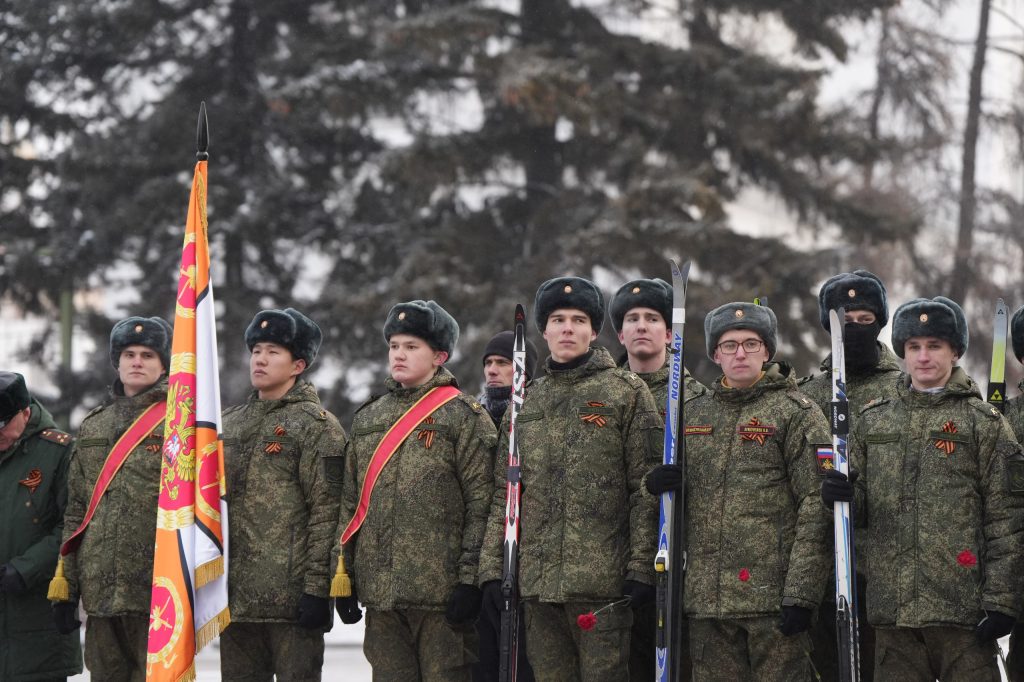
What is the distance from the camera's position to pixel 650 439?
21.5ft

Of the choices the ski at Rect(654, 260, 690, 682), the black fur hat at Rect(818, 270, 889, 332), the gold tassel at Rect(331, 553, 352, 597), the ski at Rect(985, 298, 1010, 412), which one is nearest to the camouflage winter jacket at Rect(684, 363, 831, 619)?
the ski at Rect(654, 260, 690, 682)

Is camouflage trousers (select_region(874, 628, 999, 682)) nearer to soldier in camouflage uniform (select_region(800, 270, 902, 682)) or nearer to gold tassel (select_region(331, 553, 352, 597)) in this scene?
soldier in camouflage uniform (select_region(800, 270, 902, 682))

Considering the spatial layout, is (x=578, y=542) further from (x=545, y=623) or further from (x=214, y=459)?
(x=214, y=459)

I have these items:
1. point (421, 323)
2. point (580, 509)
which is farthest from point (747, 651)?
point (421, 323)

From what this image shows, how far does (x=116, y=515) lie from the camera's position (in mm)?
7461

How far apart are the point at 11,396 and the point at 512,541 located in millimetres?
3037

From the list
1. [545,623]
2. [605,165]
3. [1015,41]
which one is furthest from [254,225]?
[545,623]

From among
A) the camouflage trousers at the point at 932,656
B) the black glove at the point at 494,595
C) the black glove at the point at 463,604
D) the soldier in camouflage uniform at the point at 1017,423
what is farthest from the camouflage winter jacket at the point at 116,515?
the soldier in camouflage uniform at the point at 1017,423

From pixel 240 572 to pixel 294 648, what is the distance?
1.48ft

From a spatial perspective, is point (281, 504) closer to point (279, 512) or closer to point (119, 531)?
point (279, 512)

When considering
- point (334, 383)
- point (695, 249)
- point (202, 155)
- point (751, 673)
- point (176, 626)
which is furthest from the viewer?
point (334, 383)

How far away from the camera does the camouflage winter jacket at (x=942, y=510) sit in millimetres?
6039

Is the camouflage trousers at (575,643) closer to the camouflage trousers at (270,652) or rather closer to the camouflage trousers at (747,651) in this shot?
the camouflage trousers at (747,651)

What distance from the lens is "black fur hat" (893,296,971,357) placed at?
20.9 ft
